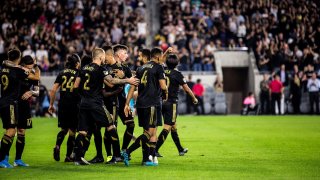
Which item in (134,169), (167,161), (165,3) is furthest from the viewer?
(165,3)

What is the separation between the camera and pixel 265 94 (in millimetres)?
38344

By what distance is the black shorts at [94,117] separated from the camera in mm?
14859

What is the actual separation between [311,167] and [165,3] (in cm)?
2864

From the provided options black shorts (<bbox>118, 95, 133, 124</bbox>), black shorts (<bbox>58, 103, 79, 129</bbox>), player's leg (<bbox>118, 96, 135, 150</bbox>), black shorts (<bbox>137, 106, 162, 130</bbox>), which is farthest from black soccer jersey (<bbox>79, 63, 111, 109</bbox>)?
black shorts (<bbox>118, 95, 133, 124</bbox>)

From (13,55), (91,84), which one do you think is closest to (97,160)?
(91,84)

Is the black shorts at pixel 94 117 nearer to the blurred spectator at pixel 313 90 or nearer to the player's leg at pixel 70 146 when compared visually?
the player's leg at pixel 70 146

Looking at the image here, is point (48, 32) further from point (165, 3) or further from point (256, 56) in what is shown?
point (256, 56)

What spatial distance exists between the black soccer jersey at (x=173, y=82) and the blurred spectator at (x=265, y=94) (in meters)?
21.4

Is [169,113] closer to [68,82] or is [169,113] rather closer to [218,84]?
[68,82]

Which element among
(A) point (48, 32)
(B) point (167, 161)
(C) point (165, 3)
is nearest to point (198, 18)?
(C) point (165, 3)

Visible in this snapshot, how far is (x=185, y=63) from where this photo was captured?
129 ft

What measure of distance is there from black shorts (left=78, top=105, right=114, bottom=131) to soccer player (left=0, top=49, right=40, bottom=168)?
124 cm

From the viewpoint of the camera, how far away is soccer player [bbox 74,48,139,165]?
1485cm

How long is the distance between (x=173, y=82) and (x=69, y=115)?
8.28ft
